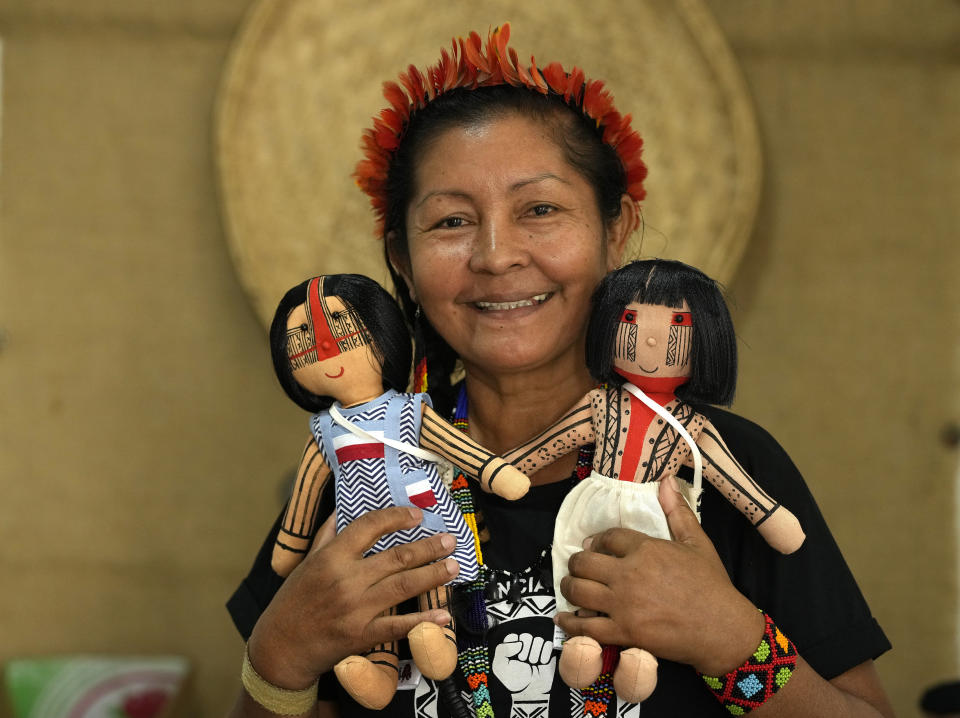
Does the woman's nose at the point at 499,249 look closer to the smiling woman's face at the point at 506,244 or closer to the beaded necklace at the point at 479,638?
the smiling woman's face at the point at 506,244

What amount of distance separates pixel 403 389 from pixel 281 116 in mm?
1138

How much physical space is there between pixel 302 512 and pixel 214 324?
4.03ft

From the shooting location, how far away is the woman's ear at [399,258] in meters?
1.38

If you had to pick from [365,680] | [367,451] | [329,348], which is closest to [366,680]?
[365,680]

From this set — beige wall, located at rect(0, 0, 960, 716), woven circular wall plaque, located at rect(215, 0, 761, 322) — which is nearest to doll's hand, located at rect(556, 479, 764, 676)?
woven circular wall plaque, located at rect(215, 0, 761, 322)

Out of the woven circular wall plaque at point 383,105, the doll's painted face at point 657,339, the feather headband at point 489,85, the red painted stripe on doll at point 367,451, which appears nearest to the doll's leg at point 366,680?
the red painted stripe on doll at point 367,451

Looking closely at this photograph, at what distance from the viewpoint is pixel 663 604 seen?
0.98 metres

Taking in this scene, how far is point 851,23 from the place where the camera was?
84.6 inches

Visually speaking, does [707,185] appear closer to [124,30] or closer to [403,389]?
[403,389]

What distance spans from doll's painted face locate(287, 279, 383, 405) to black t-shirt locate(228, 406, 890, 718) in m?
0.27

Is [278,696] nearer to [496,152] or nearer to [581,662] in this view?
[581,662]

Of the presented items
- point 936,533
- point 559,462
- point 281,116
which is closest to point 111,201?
point 281,116

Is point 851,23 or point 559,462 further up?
point 851,23

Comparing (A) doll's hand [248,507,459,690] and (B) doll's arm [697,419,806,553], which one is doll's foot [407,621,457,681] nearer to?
(A) doll's hand [248,507,459,690]
